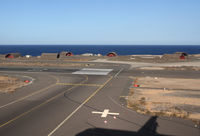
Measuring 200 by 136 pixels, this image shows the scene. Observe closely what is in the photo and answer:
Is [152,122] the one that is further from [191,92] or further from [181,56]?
[181,56]

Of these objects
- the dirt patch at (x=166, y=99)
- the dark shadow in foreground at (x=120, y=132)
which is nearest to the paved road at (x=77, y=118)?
the dark shadow in foreground at (x=120, y=132)

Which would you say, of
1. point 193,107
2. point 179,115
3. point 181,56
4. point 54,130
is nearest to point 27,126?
point 54,130

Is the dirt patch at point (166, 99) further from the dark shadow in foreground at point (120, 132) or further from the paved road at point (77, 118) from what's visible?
the dark shadow in foreground at point (120, 132)

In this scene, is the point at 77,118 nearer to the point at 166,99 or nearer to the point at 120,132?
the point at 120,132

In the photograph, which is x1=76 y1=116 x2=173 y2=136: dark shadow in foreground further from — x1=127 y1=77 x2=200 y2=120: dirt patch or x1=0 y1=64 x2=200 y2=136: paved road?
x1=127 y1=77 x2=200 y2=120: dirt patch

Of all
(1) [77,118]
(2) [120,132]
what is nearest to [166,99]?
(2) [120,132]

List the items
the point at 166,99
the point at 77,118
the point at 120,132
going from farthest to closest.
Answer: the point at 166,99, the point at 77,118, the point at 120,132

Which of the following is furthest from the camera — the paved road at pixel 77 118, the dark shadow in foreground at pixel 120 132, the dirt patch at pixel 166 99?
the dirt patch at pixel 166 99

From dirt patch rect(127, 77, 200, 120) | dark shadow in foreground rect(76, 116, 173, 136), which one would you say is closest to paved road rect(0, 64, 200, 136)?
dark shadow in foreground rect(76, 116, 173, 136)

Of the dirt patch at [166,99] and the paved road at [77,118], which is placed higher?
the dirt patch at [166,99]
